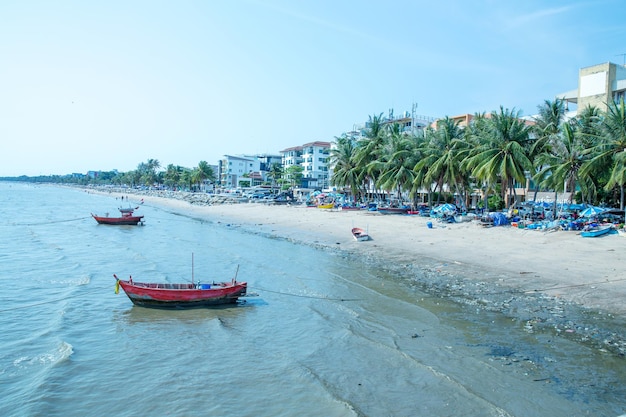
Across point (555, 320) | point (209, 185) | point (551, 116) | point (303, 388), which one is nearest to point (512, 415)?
point (303, 388)

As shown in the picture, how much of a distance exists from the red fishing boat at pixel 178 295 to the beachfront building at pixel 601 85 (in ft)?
144

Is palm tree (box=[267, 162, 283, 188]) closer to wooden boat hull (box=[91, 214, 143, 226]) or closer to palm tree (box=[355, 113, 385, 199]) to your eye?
palm tree (box=[355, 113, 385, 199])

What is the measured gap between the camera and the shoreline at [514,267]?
15.3 meters

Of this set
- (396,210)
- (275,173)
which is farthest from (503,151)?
(275,173)

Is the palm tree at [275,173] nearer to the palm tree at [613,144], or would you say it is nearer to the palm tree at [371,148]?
the palm tree at [371,148]

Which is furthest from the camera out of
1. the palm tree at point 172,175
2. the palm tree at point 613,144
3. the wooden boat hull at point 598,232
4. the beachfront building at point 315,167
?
the palm tree at point 172,175

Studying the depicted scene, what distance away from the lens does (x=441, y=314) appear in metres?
16.5

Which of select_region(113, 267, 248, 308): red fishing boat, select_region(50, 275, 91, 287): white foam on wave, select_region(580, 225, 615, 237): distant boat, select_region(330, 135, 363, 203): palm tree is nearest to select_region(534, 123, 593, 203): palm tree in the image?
select_region(580, 225, 615, 237): distant boat

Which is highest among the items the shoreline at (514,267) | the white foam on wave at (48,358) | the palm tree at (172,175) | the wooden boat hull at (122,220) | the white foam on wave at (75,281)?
the palm tree at (172,175)

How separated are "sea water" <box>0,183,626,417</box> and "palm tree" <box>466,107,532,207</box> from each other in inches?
857

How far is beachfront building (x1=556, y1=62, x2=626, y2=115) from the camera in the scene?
46781mm

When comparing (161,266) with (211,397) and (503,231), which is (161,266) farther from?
(503,231)

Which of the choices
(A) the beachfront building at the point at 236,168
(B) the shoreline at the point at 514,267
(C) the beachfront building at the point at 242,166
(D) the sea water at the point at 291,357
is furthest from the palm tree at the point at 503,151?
(A) the beachfront building at the point at 236,168

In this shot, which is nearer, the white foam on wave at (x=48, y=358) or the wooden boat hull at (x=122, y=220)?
the white foam on wave at (x=48, y=358)
